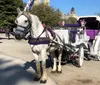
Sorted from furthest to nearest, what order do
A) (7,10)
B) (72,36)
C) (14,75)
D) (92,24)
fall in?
1. (7,10)
2. (92,24)
3. (72,36)
4. (14,75)

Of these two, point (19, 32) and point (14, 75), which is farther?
point (14, 75)

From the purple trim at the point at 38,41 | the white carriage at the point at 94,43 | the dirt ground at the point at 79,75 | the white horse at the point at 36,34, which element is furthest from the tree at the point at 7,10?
the purple trim at the point at 38,41

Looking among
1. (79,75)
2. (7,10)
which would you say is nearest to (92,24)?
(79,75)

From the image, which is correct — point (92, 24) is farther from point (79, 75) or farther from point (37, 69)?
point (37, 69)

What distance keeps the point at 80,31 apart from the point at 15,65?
3.21 m

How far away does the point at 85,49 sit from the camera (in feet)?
38.3

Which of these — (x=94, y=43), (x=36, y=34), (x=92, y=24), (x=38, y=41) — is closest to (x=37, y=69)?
(x=38, y=41)

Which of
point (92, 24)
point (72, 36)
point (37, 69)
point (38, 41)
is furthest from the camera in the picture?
point (92, 24)

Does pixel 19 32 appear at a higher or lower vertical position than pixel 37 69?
higher

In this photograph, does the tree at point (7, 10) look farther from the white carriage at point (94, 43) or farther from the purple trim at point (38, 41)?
the purple trim at point (38, 41)

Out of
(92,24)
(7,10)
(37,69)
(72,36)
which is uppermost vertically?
(7,10)

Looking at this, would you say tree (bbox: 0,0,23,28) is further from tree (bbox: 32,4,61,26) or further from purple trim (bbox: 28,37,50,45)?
purple trim (bbox: 28,37,50,45)

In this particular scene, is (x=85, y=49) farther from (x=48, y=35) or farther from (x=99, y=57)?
(x=48, y=35)

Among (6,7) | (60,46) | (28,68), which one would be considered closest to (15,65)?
(28,68)
